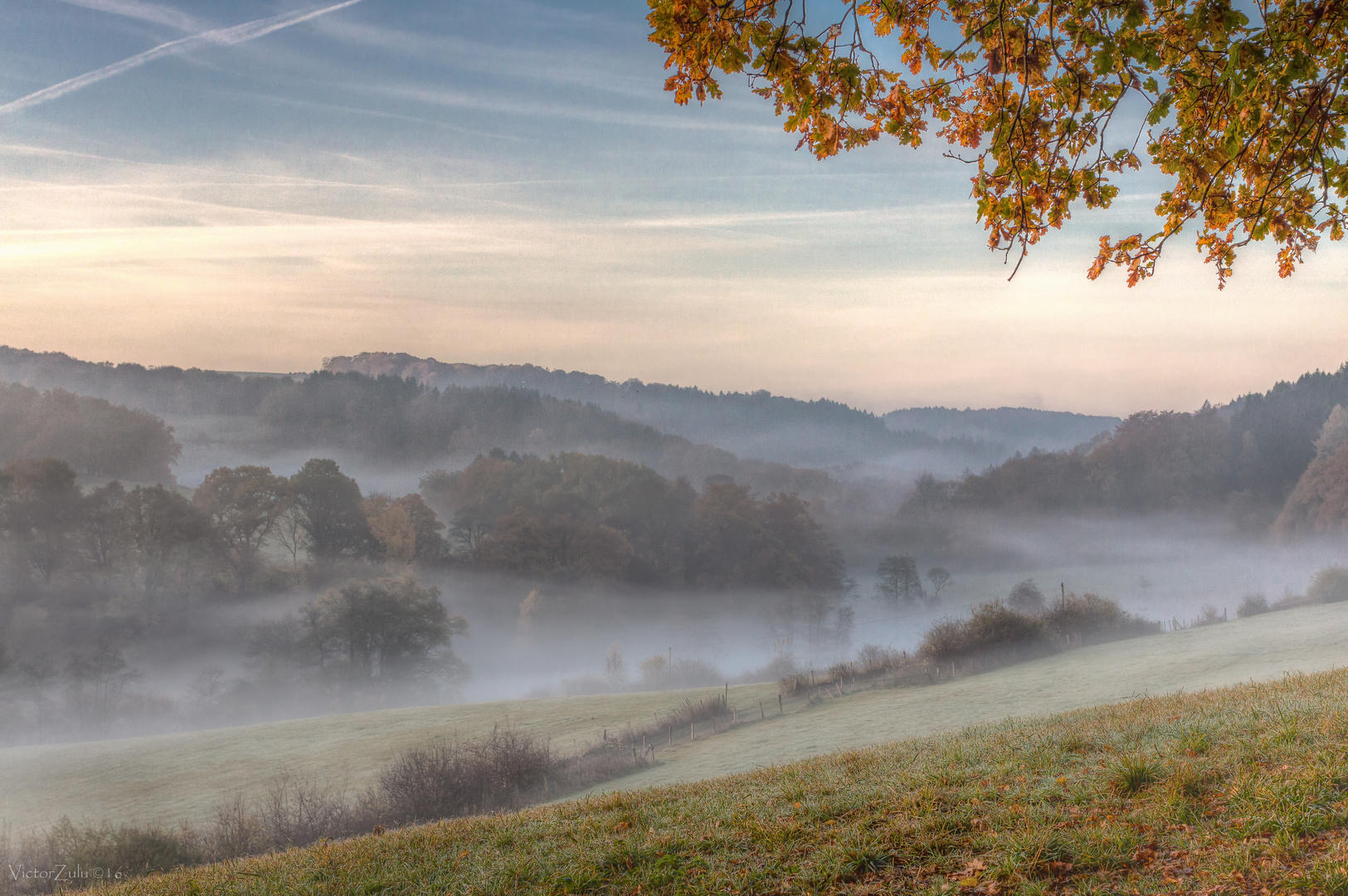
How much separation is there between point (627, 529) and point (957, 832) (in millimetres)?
79383

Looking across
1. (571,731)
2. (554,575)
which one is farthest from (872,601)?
(571,731)

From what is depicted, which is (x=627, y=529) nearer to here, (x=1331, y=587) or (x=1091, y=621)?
(x=1091, y=621)

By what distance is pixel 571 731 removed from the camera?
3366 cm

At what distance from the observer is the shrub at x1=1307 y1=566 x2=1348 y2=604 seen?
46188mm

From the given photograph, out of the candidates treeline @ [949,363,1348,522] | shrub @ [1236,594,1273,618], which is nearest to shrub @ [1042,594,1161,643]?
shrub @ [1236,594,1273,618]

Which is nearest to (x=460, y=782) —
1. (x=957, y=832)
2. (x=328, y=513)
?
(x=957, y=832)

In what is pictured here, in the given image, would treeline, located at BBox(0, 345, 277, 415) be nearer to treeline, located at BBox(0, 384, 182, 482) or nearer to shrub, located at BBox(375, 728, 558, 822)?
treeline, located at BBox(0, 384, 182, 482)

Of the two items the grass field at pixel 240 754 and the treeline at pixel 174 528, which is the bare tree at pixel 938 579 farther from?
the treeline at pixel 174 528

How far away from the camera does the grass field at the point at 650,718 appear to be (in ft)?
80.3

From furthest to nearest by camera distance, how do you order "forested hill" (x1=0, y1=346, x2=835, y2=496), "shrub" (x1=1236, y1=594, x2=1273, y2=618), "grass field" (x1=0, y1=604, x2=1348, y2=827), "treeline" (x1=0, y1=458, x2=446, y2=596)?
Result: 1. "forested hill" (x1=0, y1=346, x2=835, y2=496)
2. "treeline" (x1=0, y1=458, x2=446, y2=596)
3. "shrub" (x1=1236, y1=594, x2=1273, y2=618)
4. "grass field" (x1=0, y1=604, x2=1348, y2=827)

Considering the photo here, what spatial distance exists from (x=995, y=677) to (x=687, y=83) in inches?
1400

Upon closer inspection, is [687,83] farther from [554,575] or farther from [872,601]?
[872,601]

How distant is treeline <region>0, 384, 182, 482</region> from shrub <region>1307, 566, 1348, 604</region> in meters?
108

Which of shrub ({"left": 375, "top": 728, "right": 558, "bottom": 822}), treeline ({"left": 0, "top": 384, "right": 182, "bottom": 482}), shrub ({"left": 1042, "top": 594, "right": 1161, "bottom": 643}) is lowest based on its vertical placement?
shrub ({"left": 1042, "top": 594, "right": 1161, "bottom": 643})
